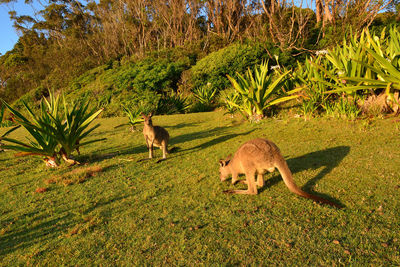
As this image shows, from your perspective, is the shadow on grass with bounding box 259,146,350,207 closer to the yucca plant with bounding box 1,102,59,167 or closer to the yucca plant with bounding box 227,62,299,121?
the yucca plant with bounding box 227,62,299,121

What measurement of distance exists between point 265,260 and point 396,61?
5877mm

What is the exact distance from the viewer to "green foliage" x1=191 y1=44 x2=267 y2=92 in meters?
16.3

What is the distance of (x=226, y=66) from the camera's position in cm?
1644

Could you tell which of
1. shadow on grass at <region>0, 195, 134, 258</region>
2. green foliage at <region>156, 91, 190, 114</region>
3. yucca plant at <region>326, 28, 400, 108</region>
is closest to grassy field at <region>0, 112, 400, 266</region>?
shadow on grass at <region>0, 195, 134, 258</region>

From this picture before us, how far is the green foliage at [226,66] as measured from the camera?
1634 centimetres

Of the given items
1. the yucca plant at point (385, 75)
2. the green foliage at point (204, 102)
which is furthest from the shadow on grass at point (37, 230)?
the green foliage at point (204, 102)

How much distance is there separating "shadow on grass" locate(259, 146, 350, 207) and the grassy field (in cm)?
2

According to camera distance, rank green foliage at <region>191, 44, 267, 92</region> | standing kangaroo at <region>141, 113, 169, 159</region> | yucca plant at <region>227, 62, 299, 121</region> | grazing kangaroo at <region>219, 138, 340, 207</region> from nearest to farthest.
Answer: grazing kangaroo at <region>219, 138, 340, 207</region> → standing kangaroo at <region>141, 113, 169, 159</region> → yucca plant at <region>227, 62, 299, 121</region> → green foliage at <region>191, 44, 267, 92</region>

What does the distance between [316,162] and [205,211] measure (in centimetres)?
240

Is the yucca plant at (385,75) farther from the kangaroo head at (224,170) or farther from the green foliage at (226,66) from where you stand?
the green foliage at (226,66)

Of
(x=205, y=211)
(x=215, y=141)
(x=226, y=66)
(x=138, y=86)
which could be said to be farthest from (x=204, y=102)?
(x=205, y=211)

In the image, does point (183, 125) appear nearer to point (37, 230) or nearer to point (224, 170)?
point (224, 170)

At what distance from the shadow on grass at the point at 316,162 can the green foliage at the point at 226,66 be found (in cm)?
1196

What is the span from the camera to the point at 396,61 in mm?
5500
